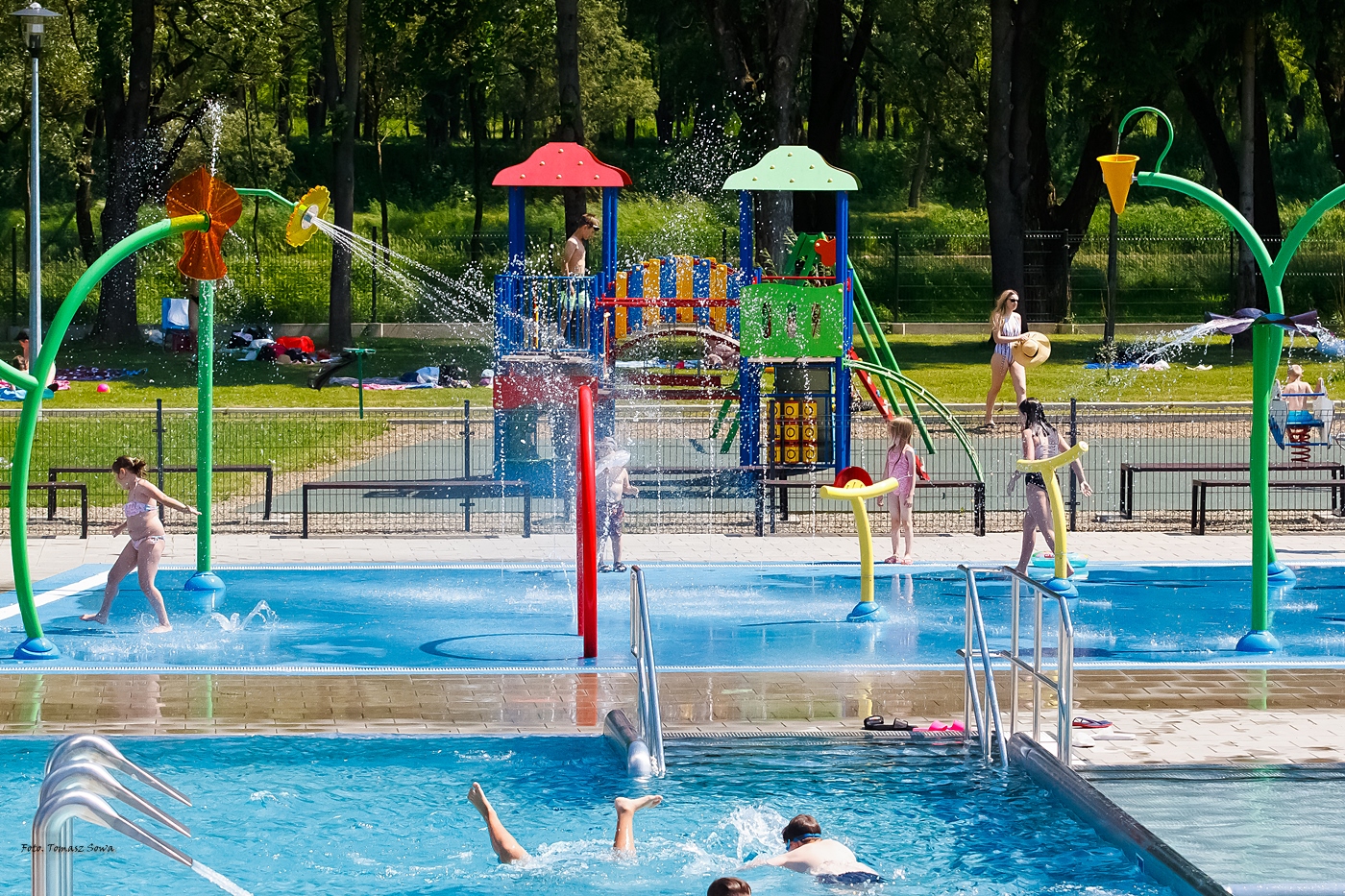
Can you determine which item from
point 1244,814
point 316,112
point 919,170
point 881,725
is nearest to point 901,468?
point 881,725

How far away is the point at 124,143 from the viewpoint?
3759 centimetres

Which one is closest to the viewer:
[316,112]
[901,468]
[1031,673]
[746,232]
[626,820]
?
[626,820]

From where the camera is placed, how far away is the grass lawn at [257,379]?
1123 inches

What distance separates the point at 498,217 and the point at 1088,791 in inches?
2181

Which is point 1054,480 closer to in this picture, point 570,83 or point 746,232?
point 746,232

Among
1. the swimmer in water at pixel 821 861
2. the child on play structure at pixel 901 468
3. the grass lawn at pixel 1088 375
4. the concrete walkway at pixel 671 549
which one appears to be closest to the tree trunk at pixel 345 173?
the grass lawn at pixel 1088 375

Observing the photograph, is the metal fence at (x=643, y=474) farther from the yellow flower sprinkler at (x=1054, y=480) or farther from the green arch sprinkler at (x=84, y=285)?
the green arch sprinkler at (x=84, y=285)

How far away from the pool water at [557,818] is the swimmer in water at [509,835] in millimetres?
74

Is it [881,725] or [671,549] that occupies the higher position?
[671,549]

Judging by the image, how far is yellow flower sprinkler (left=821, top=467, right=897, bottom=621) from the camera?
12594 millimetres

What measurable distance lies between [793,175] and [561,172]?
9.23ft

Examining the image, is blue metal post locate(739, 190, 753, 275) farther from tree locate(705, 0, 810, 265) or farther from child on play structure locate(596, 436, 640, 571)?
tree locate(705, 0, 810, 265)

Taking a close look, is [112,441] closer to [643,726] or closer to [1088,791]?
[643,726]

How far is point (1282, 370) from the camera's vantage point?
30.7 metres
